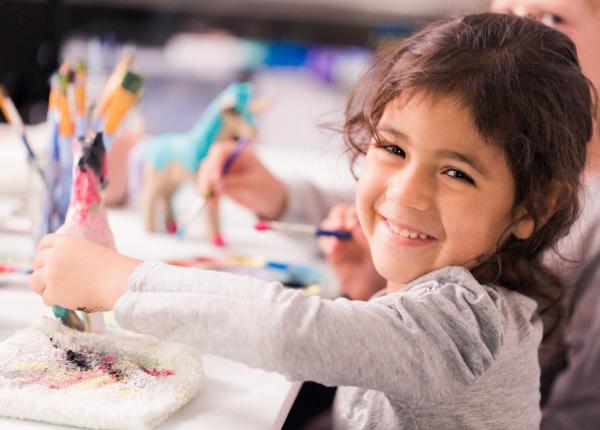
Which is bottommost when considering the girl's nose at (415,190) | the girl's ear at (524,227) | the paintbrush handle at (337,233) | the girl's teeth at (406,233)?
the paintbrush handle at (337,233)

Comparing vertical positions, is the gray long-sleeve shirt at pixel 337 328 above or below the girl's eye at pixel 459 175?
below

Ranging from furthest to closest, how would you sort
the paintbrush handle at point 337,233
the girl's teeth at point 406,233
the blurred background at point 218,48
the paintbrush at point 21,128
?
the blurred background at point 218,48, the paintbrush handle at point 337,233, the paintbrush at point 21,128, the girl's teeth at point 406,233

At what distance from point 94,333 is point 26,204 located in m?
0.40

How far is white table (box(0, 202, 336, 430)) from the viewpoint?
0.50 m

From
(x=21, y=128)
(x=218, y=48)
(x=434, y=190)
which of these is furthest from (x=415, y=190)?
(x=218, y=48)

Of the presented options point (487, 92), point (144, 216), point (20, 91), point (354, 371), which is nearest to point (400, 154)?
point (487, 92)

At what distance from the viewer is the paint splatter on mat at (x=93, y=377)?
457 millimetres

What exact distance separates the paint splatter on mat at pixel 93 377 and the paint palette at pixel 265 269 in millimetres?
230

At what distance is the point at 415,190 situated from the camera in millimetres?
542

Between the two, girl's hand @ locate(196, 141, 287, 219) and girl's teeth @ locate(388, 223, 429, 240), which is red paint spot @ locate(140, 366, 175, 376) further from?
girl's hand @ locate(196, 141, 287, 219)

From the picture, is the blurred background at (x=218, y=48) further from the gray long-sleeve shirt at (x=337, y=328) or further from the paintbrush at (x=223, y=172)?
the gray long-sleeve shirt at (x=337, y=328)

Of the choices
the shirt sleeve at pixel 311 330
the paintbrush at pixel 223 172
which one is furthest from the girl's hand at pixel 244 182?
the shirt sleeve at pixel 311 330

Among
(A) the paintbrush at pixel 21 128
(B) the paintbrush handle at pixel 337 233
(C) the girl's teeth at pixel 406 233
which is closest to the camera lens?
(C) the girl's teeth at pixel 406 233

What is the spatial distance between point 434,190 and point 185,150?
45cm
